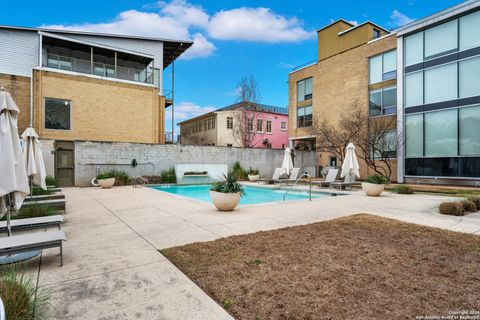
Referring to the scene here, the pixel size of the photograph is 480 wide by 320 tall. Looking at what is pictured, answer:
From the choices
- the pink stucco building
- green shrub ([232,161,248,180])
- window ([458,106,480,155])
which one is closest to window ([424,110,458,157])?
window ([458,106,480,155])

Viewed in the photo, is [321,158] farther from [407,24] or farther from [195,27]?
[195,27]

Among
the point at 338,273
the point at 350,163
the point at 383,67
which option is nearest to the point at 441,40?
the point at 383,67

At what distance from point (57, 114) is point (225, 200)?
16.3 m

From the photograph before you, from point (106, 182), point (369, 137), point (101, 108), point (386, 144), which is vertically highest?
point (101, 108)

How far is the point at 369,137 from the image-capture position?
64.7 ft

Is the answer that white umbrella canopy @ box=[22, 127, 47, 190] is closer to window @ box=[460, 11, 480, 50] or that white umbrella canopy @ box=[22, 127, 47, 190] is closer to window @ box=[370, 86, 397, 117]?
window @ box=[370, 86, 397, 117]

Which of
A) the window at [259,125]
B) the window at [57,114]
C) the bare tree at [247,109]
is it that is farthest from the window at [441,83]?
the window at [57,114]

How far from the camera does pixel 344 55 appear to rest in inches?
972

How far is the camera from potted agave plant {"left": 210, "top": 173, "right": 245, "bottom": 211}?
7.62 m

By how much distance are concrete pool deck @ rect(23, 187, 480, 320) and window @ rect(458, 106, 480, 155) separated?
32.3 ft

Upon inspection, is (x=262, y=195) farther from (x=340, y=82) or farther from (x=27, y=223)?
(x=340, y=82)

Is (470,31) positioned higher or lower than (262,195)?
higher

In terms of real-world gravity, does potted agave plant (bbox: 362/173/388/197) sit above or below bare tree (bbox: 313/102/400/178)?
below

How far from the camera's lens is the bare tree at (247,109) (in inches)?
1237
